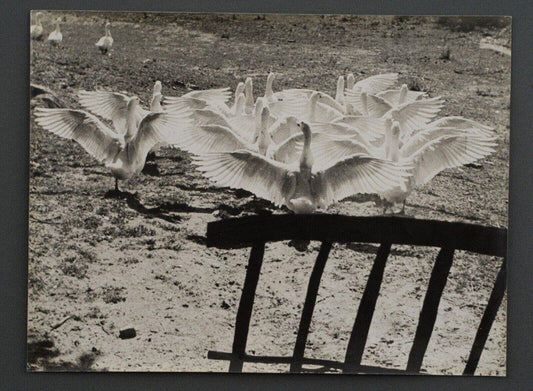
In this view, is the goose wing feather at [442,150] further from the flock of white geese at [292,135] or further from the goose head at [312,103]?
the goose head at [312,103]

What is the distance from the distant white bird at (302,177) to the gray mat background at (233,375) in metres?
0.70

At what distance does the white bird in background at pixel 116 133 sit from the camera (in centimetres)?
382

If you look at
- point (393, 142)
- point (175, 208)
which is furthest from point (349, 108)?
point (175, 208)

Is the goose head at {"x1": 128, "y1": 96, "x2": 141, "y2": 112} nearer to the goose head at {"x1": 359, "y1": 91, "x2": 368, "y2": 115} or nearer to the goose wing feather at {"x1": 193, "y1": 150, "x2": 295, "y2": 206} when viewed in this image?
the goose wing feather at {"x1": 193, "y1": 150, "x2": 295, "y2": 206}

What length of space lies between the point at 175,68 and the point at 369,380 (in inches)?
72.7

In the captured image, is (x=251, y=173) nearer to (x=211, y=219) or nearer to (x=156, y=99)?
(x=211, y=219)

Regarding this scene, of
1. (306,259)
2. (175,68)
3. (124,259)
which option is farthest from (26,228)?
(306,259)

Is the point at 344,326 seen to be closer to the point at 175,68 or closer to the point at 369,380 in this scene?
the point at 369,380

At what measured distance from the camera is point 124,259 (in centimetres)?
381

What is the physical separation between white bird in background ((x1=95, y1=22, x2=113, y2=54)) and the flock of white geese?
224 millimetres

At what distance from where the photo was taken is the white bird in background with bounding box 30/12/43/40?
150 inches

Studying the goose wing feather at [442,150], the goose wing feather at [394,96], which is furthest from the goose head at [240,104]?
the goose wing feather at [442,150]

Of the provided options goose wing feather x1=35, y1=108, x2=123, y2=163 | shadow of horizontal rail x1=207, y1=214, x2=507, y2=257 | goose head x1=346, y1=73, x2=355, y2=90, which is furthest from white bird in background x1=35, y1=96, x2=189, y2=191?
goose head x1=346, y1=73, x2=355, y2=90

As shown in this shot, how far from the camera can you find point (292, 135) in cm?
382
